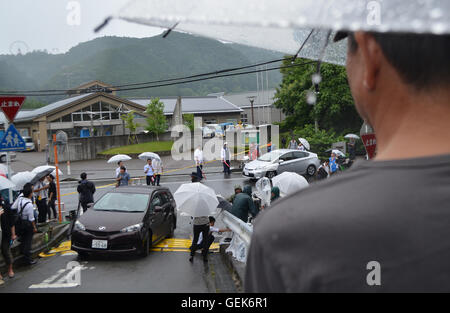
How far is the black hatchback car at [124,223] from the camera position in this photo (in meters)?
8.31

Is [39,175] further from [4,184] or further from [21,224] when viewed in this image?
[21,224]

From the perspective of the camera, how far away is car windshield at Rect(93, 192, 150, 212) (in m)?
9.30

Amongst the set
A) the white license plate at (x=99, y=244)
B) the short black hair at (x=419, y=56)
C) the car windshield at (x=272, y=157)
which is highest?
the short black hair at (x=419, y=56)

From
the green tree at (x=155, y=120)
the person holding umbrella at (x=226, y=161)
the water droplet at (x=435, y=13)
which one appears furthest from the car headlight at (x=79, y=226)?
the green tree at (x=155, y=120)

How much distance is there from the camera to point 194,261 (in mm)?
8328

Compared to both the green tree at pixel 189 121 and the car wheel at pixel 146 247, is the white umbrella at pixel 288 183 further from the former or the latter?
the green tree at pixel 189 121

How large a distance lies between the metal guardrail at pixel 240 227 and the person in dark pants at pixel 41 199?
622cm

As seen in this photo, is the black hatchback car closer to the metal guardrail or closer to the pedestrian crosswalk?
the pedestrian crosswalk

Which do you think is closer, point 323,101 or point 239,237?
point 239,237

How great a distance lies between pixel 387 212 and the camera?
765 millimetres

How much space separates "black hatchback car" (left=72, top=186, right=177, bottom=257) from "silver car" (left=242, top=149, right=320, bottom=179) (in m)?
9.05

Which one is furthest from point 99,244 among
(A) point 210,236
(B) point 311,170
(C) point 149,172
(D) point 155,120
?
(D) point 155,120

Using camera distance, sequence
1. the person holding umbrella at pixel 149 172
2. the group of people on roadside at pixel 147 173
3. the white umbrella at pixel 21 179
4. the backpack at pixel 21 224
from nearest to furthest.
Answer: the backpack at pixel 21 224, the white umbrella at pixel 21 179, the group of people on roadside at pixel 147 173, the person holding umbrella at pixel 149 172

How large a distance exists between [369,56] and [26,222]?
8.56 m
